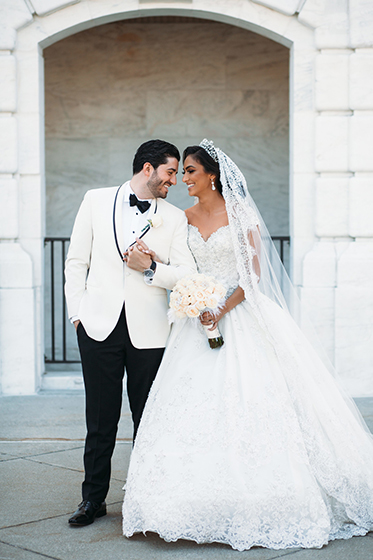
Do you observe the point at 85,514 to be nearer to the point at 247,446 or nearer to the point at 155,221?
the point at 247,446

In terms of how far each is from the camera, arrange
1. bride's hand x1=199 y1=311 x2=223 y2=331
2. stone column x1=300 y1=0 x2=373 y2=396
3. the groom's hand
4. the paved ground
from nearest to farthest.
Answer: the paved ground → the groom's hand → bride's hand x1=199 y1=311 x2=223 y2=331 → stone column x1=300 y1=0 x2=373 y2=396

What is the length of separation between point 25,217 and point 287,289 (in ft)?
10.6

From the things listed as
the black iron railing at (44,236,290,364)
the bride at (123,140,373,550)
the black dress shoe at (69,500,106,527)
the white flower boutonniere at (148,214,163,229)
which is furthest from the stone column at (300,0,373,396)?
the black dress shoe at (69,500,106,527)

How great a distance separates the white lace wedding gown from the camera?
319 centimetres

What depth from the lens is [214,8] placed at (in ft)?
21.6

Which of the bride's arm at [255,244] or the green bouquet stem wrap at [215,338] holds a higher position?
the bride's arm at [255,244]

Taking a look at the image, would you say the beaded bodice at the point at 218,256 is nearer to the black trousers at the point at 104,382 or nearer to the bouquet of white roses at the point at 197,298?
the bouquet of white roses at the point at 197,298

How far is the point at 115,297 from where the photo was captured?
3.54 m

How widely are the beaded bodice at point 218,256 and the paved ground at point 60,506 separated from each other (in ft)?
4.58

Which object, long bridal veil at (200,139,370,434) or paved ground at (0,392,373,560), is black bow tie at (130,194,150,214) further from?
paved ground at (0,392,373,560)

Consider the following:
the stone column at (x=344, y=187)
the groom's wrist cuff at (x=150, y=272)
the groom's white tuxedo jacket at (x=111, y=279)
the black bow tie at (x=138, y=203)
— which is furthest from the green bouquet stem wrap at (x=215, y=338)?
the stone column at (x=344, y=187)

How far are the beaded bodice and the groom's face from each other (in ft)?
1.43

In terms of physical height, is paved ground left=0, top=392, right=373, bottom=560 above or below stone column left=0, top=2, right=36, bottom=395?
below

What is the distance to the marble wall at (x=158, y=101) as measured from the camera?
8.70 meters
